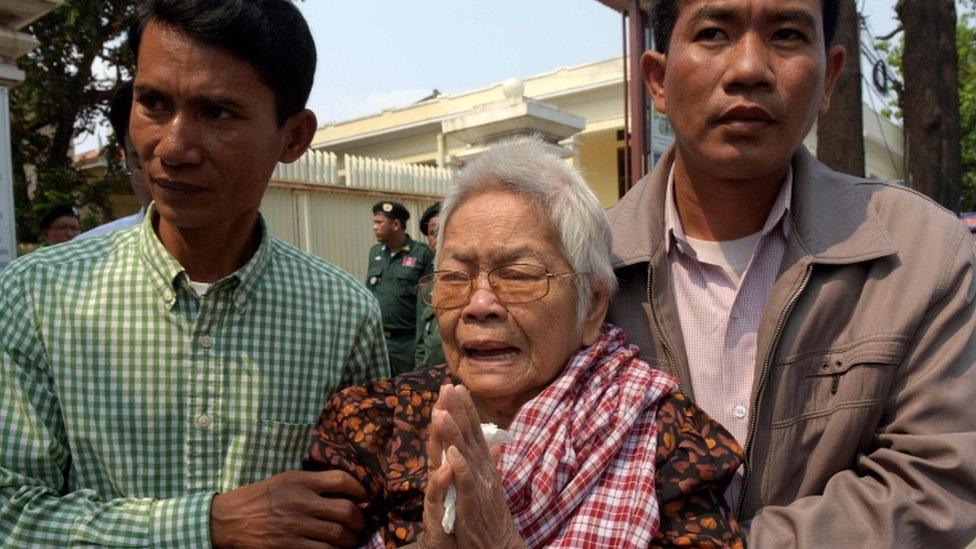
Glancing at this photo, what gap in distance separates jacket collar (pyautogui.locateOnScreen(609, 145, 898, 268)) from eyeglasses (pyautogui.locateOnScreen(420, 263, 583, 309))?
27cm

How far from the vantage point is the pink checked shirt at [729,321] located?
7.14 feet

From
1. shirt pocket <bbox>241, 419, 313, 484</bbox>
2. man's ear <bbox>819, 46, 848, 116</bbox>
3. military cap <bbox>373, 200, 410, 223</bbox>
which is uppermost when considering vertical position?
man's ear <bbox>819, 46, 848, 116</bbox>

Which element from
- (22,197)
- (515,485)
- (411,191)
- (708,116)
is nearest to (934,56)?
(411,191)

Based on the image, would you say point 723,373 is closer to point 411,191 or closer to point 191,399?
point 191,399

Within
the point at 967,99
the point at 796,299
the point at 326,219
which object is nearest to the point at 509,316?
the point at 796,299

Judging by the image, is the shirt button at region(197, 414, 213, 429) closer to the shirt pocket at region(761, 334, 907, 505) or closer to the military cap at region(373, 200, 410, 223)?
the shirt pocket at region(761, 334, 907, 505)

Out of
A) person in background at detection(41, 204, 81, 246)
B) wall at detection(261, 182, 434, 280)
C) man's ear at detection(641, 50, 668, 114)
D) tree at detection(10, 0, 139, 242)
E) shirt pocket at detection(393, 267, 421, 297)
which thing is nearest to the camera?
man's ear at detection(641, 50, 668, 114)

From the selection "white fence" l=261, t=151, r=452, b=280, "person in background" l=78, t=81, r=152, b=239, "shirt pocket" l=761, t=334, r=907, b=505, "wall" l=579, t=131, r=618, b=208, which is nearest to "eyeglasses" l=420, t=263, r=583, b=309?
"shirt pocket" l=761, t=334, r=907, b=505

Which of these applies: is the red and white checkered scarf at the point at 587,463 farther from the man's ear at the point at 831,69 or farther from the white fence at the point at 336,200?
the white fence at the point at 336,200

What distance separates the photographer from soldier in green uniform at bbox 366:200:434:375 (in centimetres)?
900

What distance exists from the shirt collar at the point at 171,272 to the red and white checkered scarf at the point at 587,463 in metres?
0.76

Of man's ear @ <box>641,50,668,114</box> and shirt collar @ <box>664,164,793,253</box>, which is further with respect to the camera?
man's ear @ <box>641,50,668,114</box>

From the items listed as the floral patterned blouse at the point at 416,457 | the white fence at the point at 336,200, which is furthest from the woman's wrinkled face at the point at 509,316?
the white fence at the point at 336,200

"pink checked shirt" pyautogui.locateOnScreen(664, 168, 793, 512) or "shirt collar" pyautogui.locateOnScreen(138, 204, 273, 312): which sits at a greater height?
"shirt collar" pyautogui.locateOnScreen(138, 204, 273, 312)
